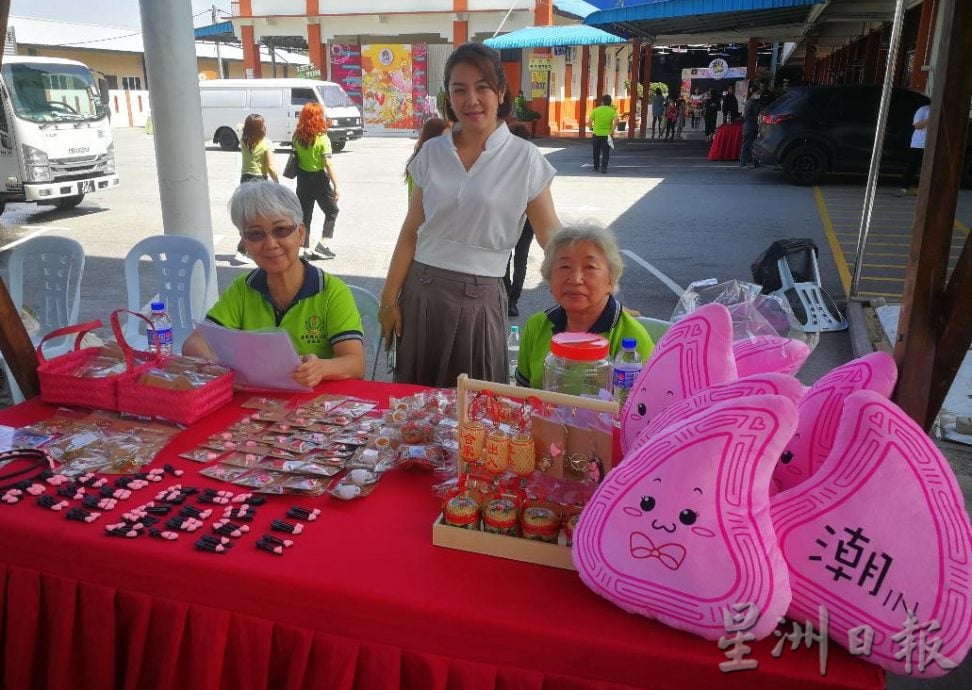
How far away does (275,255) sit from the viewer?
2.53 meters

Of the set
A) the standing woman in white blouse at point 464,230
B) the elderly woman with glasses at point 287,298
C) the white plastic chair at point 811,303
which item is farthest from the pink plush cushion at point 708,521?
the white plastic chair at point 811,303

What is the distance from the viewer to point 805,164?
13.2 m

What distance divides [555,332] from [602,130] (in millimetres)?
13284

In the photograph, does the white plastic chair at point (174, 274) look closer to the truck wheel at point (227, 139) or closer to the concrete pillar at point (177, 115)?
the concrete pillar at point (177, 115)

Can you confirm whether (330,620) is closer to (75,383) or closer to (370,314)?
(75,383)

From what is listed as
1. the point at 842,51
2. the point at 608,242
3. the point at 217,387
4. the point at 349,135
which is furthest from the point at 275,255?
the point at 842,51

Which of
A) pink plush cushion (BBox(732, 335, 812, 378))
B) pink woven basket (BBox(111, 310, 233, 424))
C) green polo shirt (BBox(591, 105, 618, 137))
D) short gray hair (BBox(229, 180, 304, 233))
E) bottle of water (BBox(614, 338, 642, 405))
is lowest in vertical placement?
pink woven basket (BBox(111, 310, 233, 424))

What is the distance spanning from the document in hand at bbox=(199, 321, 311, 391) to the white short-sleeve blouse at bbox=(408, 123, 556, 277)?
32.0 inches

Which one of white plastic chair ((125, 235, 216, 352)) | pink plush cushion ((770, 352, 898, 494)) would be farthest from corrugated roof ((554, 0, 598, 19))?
pink plush cushion ((770, 352, 898, 494))

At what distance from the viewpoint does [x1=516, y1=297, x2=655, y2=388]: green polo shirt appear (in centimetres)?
238

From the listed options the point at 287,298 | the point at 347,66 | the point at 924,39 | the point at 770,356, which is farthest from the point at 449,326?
the point at 347,66

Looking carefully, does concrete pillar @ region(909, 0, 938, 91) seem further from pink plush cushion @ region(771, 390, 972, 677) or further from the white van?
the white van

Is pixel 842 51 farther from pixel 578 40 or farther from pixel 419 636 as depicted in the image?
pixel 419 636

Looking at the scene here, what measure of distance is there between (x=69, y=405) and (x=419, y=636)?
1.47 metres
